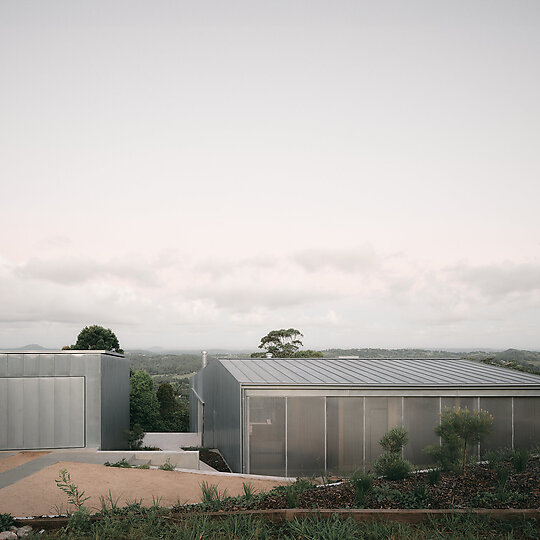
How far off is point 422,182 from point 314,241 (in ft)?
26.4

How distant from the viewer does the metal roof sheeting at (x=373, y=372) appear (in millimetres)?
14812

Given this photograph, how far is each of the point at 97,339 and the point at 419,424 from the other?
29839 millimetres

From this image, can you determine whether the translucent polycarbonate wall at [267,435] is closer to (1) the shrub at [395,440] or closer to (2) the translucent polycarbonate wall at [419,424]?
(1) the shrub at [395,440]

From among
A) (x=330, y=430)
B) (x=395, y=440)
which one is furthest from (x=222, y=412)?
(x=395, y=440)

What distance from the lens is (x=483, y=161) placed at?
68.6ft

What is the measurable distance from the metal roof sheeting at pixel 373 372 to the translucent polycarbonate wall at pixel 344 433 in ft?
1.88

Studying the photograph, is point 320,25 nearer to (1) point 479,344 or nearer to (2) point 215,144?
(2) point 215,144

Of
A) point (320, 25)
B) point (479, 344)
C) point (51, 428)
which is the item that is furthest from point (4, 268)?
point (479, 344)

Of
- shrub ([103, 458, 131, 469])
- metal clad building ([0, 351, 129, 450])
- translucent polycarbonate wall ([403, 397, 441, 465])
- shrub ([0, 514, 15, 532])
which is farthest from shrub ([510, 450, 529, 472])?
metal clad building ([0, 351, 129, 450])

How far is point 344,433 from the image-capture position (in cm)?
1415

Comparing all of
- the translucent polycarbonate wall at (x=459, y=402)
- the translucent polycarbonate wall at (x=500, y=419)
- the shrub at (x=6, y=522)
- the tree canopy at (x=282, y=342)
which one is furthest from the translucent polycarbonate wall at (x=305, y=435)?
the tree canopy at (x=282, y=342)

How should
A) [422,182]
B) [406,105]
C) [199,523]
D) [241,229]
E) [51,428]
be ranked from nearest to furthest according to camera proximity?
[199,523] < [51,428] < [406,105] < [422,182] < [241,229]

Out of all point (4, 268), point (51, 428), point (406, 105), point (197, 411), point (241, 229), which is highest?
point (406, 105)

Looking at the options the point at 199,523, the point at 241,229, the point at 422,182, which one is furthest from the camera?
the point at 241,229
